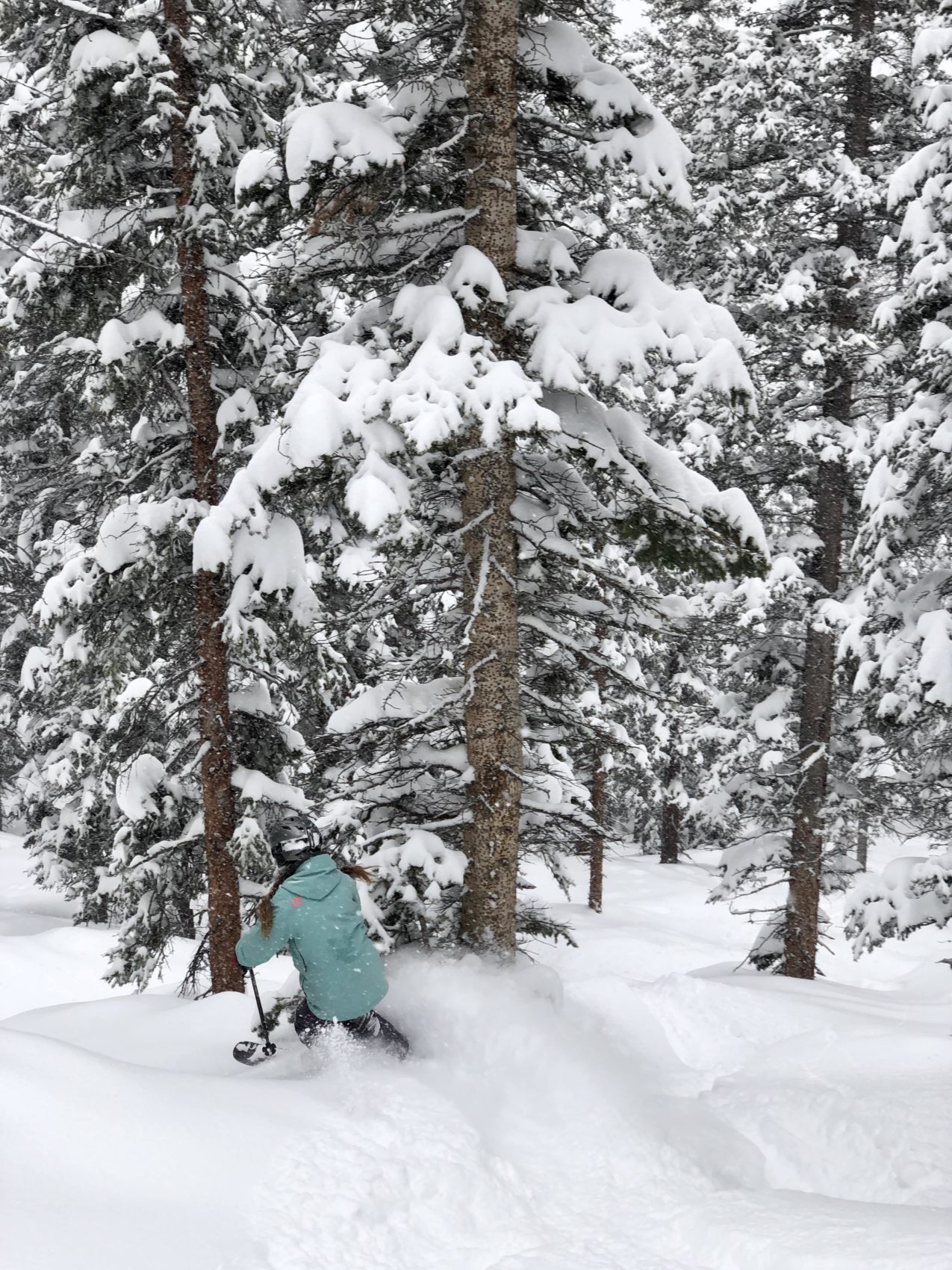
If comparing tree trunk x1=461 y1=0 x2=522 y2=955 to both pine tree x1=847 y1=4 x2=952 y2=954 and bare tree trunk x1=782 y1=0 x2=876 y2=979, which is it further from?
bare tree trunk x1=782 y1=0 x2=876 y2=979

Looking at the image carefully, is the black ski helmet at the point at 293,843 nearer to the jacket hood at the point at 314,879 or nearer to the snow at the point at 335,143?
the jacket hood at the point at 314,879

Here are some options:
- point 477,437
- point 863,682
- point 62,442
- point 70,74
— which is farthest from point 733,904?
point 70,74

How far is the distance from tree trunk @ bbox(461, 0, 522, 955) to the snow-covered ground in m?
0.68

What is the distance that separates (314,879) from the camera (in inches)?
234

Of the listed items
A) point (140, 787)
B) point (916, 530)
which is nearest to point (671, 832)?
point (916, 530)

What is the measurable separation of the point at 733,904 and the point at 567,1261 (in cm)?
2358

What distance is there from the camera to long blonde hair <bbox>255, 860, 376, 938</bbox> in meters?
5.77

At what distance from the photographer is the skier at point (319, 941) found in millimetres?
5848

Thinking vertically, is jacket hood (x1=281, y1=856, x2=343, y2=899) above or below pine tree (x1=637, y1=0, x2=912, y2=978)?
below

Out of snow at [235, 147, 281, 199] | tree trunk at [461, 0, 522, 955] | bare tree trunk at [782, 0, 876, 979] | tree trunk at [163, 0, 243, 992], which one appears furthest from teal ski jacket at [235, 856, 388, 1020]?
bare tree trunk at [782, 0, 876, 979]

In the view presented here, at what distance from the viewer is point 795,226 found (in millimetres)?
12750

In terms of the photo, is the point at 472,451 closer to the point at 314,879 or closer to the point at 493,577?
the point at 493,577

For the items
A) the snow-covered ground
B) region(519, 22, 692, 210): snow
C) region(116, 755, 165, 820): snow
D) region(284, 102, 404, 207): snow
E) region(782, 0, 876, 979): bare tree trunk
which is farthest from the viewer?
region(782, 0, 876, 979): bare tree trunk

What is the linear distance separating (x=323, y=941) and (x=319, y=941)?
29 millimetres
